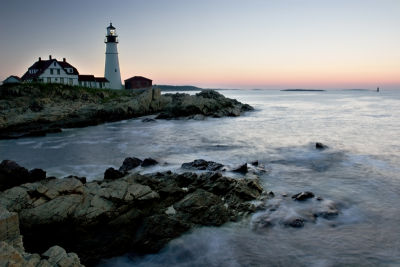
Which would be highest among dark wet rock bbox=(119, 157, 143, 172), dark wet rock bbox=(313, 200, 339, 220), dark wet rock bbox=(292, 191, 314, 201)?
dark wet rock bbox=(119, 157, 143, 172)

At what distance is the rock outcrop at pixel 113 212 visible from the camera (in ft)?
21.4

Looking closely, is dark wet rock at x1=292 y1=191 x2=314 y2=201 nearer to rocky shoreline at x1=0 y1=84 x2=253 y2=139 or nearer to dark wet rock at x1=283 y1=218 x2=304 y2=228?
dark wet rock at x1=283 y1=218 x2=304 y2=228

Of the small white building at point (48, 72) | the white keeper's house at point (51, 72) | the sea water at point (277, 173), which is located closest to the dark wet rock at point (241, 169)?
the sea water at point (277, 173)

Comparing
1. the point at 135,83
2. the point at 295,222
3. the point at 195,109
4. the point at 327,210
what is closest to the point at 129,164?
the point at 295,222

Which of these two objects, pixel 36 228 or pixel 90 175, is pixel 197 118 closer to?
pixel 90 175

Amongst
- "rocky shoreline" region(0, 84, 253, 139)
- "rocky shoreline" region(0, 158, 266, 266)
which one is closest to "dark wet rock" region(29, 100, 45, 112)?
"rocky shoreline" region(0, 84, 253, 139)

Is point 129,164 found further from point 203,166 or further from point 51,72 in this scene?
point 51,72

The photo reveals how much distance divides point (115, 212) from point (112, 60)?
49.9 meters

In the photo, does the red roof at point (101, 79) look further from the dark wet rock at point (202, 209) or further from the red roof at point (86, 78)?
the dark wet rock at point (202, 209)

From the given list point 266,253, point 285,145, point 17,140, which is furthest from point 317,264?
point 17,140

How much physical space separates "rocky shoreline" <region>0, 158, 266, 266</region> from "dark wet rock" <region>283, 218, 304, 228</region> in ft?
3.25

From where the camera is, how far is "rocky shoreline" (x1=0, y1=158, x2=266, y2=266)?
6520mm

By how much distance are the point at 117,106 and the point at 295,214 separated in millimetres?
27215

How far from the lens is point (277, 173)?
39.7 ft
